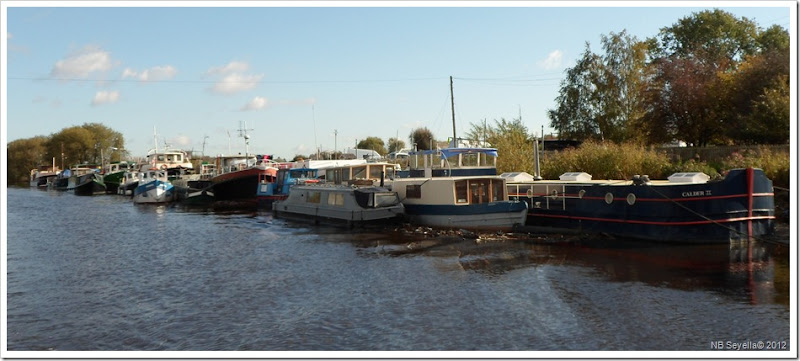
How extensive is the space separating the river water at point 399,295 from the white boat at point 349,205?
2.24 metres

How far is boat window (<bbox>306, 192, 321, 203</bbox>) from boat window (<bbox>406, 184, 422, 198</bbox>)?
5.88 m

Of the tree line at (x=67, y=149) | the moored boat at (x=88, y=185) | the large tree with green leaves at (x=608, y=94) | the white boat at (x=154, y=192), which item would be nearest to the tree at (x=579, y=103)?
the large tree with green leaves at (x=608, y=94)

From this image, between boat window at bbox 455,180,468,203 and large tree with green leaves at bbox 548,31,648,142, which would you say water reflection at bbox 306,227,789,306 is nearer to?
boat window at bbox 455,180,468,203

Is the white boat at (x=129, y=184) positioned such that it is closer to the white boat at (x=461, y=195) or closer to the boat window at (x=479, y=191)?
the white boat at (x=461, y=195)

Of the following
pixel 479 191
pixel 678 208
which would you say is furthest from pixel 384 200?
pixel 678 208

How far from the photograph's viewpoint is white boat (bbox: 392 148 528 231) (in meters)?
25.9

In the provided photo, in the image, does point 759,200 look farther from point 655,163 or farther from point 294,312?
point 294,312

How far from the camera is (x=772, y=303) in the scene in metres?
14.0

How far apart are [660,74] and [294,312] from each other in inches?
1501

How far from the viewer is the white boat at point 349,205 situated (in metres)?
28.3

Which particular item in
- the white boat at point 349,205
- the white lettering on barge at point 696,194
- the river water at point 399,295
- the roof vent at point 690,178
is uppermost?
the roof vent at point 690,178

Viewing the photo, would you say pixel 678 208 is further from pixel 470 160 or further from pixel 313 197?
pixel 313 197

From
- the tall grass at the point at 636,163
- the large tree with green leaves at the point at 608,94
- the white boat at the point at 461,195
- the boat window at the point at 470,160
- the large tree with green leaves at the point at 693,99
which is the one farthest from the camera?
the large tree with green leaves at the point at 608,94

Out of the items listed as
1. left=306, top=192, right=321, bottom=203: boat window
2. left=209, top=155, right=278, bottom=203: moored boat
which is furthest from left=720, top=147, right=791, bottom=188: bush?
left=209, top=155, right=278, bottom=203: moored boat
